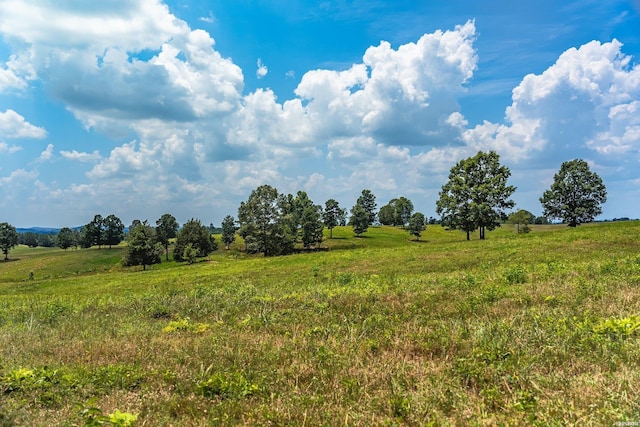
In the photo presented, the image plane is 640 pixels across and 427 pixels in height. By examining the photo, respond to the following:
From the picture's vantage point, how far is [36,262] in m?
108

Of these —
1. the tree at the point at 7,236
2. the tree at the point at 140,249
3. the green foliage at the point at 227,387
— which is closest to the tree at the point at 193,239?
the tree at the point at 140,249

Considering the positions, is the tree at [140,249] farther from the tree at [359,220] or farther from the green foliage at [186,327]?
the green foliage at [186,327]

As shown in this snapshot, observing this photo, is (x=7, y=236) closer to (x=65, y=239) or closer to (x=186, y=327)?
(x=65, y=239)

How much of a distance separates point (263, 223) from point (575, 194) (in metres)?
60.5

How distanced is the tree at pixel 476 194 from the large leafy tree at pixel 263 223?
3259 cm

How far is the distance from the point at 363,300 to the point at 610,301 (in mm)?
6698

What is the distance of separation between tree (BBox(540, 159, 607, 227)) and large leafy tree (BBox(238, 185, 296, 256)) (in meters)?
53.3

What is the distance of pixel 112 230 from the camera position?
5231 inches

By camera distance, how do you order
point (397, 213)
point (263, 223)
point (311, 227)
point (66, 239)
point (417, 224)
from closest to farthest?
point (263, 223)
point (311, 227)
point (417, 224)
point (66, 239)
point (397, 213)

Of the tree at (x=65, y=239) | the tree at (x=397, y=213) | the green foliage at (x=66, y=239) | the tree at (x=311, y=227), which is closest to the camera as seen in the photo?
the tree at (x=311, y=227)

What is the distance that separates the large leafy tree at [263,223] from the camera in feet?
252

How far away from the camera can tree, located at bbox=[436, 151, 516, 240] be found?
2306 inches

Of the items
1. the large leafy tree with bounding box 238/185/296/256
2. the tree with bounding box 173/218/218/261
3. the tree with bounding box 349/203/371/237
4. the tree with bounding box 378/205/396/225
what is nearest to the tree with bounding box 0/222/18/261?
the tree with bounding box 173/218/218/261

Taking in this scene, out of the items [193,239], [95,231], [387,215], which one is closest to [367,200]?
[387,215]
